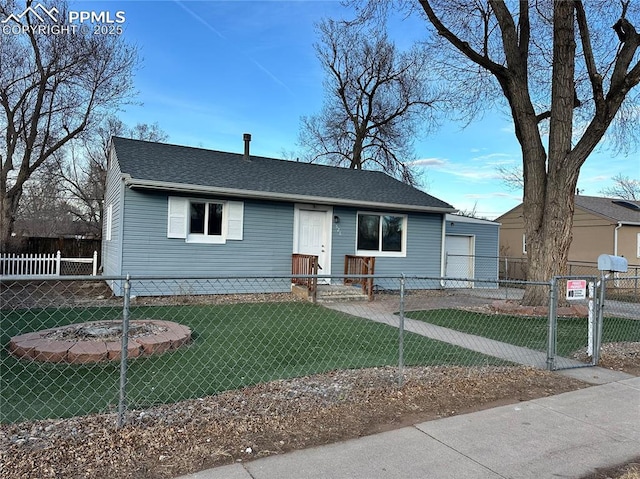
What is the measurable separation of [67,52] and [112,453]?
63.6 feet

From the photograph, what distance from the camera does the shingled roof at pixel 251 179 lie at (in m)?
10.4

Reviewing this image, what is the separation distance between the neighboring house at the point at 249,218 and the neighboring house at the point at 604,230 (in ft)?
27.5

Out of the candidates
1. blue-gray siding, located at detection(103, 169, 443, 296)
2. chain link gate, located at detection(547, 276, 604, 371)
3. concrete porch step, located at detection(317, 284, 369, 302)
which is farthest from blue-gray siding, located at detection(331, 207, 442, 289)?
chain link gate, located at detection(547, 276, 604, 371)

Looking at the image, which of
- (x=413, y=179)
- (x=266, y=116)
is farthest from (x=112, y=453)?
(x=413, y=179)

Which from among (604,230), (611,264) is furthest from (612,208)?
(611,264)

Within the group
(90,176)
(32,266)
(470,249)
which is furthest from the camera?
(90,176)

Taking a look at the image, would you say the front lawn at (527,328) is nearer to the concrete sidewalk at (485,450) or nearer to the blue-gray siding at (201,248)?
the concrete sidewalk at (485,450)

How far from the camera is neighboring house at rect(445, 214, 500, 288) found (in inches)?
661

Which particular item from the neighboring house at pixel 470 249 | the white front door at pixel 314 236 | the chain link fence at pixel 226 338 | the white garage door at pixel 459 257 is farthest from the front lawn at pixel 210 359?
the neighboring house at pixel 470 249

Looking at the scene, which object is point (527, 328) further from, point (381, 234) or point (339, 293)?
point (381, 234)

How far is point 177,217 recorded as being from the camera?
10453 millimetres

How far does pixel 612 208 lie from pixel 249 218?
2007 centimetres

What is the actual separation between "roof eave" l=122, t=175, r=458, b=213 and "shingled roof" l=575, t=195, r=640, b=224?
11068mm

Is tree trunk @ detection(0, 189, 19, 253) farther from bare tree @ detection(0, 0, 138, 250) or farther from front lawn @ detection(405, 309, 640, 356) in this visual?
front lawn @ detection(405, 309, 640, 356)
